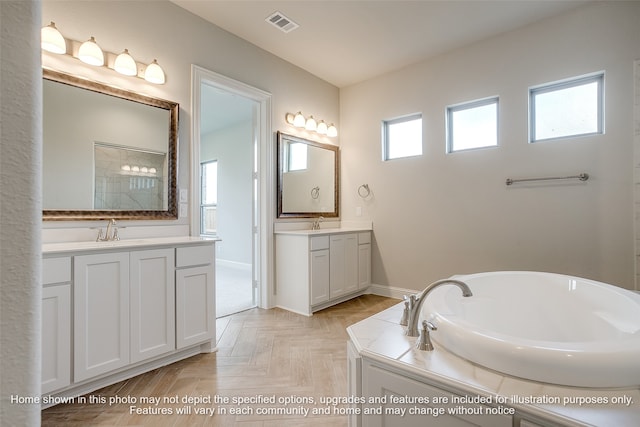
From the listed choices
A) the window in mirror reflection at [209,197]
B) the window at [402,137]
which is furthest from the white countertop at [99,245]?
the window in mirror reflection at [209,197]

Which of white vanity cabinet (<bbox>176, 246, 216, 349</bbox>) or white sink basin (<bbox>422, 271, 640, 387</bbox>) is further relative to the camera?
white vanity cabinet (<bbox>176, 246, 216, 349</bbox>)

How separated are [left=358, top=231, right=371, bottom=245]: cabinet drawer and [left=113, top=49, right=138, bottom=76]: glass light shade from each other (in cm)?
279

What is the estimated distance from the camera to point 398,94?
12.5 feet

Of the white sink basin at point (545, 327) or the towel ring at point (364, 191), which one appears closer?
the white sink basin at point (545, 327)

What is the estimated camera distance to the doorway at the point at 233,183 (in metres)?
3.15

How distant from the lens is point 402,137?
3.89 m

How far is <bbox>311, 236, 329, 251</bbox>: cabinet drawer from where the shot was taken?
3200 millimetres

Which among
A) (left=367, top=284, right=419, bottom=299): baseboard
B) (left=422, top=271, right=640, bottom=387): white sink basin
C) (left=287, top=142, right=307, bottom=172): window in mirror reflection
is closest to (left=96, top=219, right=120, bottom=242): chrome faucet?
(left=287, top=142, right=307, bottom=172): window in mirror reflection

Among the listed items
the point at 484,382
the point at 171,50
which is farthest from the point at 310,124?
the point at 484,382

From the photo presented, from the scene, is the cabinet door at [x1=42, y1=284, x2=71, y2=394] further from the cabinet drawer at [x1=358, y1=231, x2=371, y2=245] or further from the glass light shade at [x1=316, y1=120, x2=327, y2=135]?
the glass light shade at [x1=316, y1=120, x2=327, y2=135]

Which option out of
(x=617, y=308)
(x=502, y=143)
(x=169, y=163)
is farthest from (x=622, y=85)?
(x=169, y=163)

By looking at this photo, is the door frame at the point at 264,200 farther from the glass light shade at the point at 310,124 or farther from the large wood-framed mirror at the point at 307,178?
the glass light shade at the point at 310,124

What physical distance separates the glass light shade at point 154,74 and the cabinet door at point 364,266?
2.70 m

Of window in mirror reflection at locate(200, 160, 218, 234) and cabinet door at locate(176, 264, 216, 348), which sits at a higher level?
window in mirror reflection at locate(200, 160, 218, 234)
